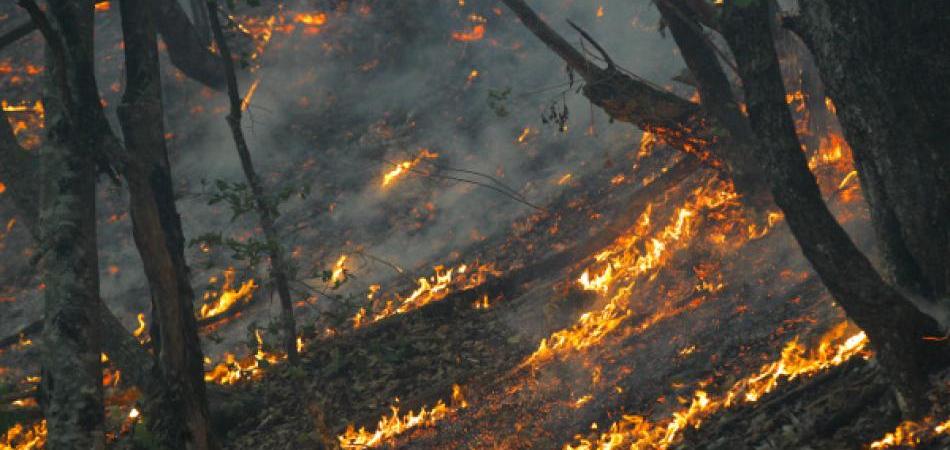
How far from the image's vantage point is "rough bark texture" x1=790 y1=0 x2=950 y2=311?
3766 mm

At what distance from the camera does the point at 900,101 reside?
3820 millimetres

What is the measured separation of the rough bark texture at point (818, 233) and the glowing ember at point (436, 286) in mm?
5710

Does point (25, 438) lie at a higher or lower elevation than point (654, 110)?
lower

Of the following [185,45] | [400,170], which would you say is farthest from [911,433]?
[185,45]

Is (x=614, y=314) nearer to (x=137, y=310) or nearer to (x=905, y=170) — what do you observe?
(x=905, y=170)

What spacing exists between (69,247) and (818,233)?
3.87 metres

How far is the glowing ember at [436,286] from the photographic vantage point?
950 cm

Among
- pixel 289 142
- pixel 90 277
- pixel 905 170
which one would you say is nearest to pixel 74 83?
pixel 90 277

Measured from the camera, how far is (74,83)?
16.4 ft

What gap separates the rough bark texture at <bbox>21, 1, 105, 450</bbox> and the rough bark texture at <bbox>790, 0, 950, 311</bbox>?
158 inches

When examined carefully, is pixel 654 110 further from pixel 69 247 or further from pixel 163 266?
pixel 69 247

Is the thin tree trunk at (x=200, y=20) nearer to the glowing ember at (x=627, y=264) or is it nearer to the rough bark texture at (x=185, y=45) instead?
the rough bark texture at (x=185, y=45)

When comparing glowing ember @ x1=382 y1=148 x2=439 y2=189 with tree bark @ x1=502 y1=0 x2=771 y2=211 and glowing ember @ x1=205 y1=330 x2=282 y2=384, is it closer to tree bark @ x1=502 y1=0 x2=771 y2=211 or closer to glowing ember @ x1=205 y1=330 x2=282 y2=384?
glowing ember @ x1=205 y1=330 x2=282 y2=384

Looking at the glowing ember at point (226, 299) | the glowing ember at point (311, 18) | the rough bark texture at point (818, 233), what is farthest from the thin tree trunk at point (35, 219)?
the glowing ember at point (311, 18)
